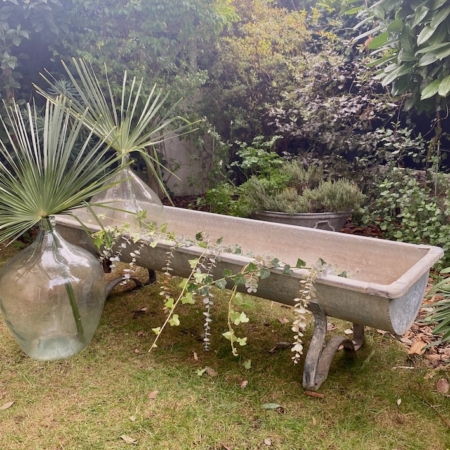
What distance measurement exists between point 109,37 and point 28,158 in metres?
2.73

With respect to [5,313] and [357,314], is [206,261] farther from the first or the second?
[5,313]

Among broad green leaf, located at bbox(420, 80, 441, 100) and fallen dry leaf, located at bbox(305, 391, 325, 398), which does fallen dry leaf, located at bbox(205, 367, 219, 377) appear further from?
broad green leaf, located at bbox(420, 80, 441, 100)

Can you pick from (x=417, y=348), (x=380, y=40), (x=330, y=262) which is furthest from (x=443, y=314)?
(x=380, y=40)

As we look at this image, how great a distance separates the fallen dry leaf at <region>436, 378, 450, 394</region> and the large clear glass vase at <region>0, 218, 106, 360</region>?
158cm

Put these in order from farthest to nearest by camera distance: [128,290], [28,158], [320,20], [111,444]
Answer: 1. [320,20]
2. [128,290]
3. [28,158]
4. [111,444]

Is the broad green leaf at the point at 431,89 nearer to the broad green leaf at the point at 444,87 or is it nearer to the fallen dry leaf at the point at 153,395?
the broad green leaf at the point at 444,87

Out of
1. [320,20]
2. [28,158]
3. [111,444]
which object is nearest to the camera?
[111,444]

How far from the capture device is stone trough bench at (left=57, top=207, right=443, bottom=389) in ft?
4.83

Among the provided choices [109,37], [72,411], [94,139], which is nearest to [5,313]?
[72,411]

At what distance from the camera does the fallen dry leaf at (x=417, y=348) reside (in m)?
2.05

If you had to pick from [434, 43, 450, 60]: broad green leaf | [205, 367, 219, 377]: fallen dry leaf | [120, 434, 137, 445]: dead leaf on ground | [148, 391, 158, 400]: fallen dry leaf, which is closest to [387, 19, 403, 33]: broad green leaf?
[434, 43, 450, 60]: broad green leaf

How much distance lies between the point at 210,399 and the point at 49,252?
0.95m

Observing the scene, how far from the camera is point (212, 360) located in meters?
2.02

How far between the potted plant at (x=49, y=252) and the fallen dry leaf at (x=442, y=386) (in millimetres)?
1580
